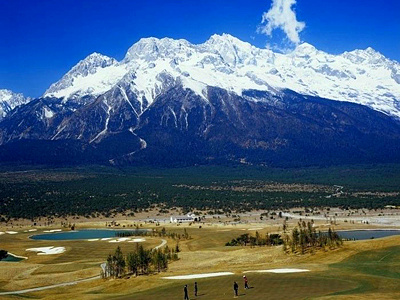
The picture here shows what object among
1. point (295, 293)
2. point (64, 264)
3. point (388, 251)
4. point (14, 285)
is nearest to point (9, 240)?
point (64, 264)

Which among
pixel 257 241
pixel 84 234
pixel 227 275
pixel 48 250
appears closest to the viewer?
pixel 227 275

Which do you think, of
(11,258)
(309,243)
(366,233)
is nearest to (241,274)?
(309,243)

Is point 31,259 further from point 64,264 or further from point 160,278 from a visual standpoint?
point 160,278

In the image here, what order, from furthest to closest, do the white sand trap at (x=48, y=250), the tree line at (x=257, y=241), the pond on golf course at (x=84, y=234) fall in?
the pond on golf course at (x=84, y=234), the white sand trap at (x=48, y=250), the tree line at (x=257, y=241)

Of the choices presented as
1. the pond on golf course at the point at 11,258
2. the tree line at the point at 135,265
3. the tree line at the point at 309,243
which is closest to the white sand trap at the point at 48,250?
the pond on golf course at the point at 11,258

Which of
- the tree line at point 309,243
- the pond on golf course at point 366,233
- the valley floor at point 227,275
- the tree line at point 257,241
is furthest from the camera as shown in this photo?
the pond on golf course at point 366,233

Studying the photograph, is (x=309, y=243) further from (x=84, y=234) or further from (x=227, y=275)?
(x=84, y=234)

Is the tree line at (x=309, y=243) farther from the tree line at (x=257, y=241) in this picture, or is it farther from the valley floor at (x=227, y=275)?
the tree line at (x=257, y=241)

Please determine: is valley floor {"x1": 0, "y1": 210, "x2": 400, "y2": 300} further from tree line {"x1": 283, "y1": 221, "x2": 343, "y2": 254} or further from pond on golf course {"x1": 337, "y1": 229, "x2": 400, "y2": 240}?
pond on golf course {"x1": 337, "y1": 229, "x2": 400, "y2": 240}

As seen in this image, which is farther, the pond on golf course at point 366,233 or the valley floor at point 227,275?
the pond on golf course at point 366,233

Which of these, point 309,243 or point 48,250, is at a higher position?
point 48,250
